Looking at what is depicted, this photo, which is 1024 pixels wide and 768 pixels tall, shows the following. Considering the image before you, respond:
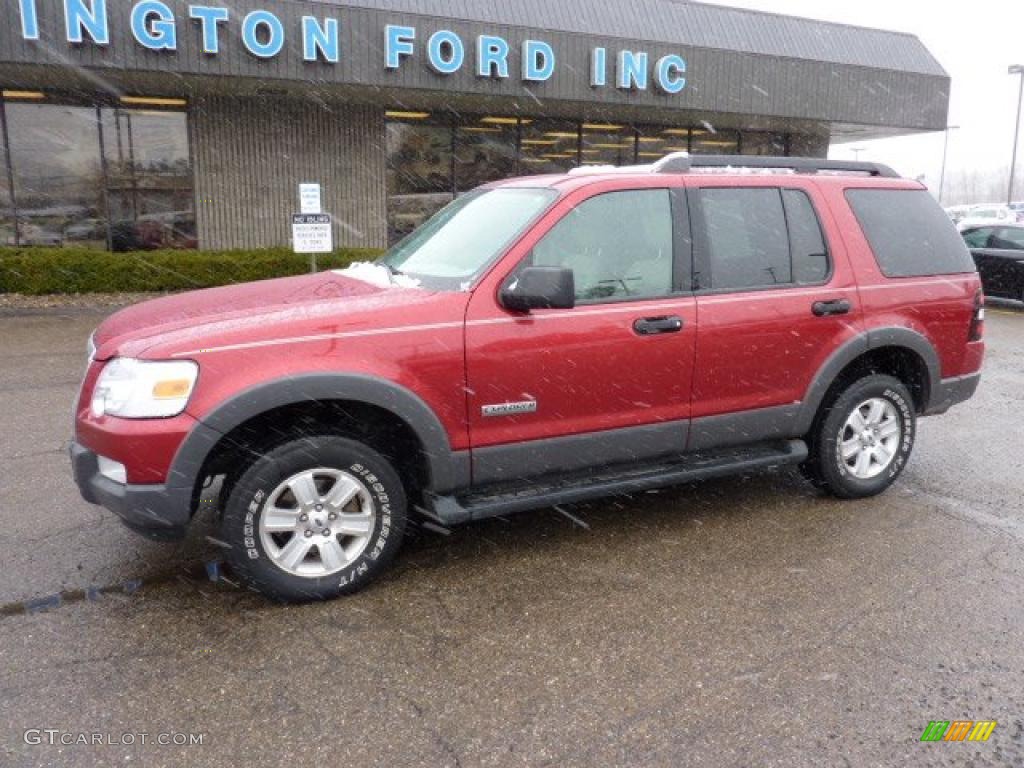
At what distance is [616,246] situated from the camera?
13.2 ft

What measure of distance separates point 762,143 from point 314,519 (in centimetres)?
1892

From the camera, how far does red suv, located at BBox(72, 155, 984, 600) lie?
332 centimetres

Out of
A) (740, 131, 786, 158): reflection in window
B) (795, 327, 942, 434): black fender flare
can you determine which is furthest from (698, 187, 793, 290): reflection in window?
(740, 131, 786, 158): reflection in window

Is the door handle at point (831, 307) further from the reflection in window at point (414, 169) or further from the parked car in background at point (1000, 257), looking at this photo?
the reflection in window at point (414, 169)

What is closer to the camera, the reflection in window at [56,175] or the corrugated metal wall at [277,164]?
the reflection in window at [56,175]

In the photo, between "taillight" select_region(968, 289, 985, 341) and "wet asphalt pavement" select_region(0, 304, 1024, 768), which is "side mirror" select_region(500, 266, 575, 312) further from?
"taillight" select_region(968, 289, 985, 341)

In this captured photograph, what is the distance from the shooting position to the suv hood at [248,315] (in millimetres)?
3295

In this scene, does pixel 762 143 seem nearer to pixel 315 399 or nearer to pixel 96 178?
pixel 96 178

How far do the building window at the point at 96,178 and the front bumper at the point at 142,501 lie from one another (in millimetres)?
12411

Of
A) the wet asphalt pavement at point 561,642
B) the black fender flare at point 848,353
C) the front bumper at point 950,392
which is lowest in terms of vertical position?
the wet asphalt pavement at point 561,642

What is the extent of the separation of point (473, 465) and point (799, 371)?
1.94 metres

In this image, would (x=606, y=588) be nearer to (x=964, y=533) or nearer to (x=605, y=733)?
(x=605, y=733)

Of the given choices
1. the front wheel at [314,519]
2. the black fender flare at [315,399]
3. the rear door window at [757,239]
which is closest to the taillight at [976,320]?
the rear door window at [757,239]

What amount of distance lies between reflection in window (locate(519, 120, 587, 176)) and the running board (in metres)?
13.7
